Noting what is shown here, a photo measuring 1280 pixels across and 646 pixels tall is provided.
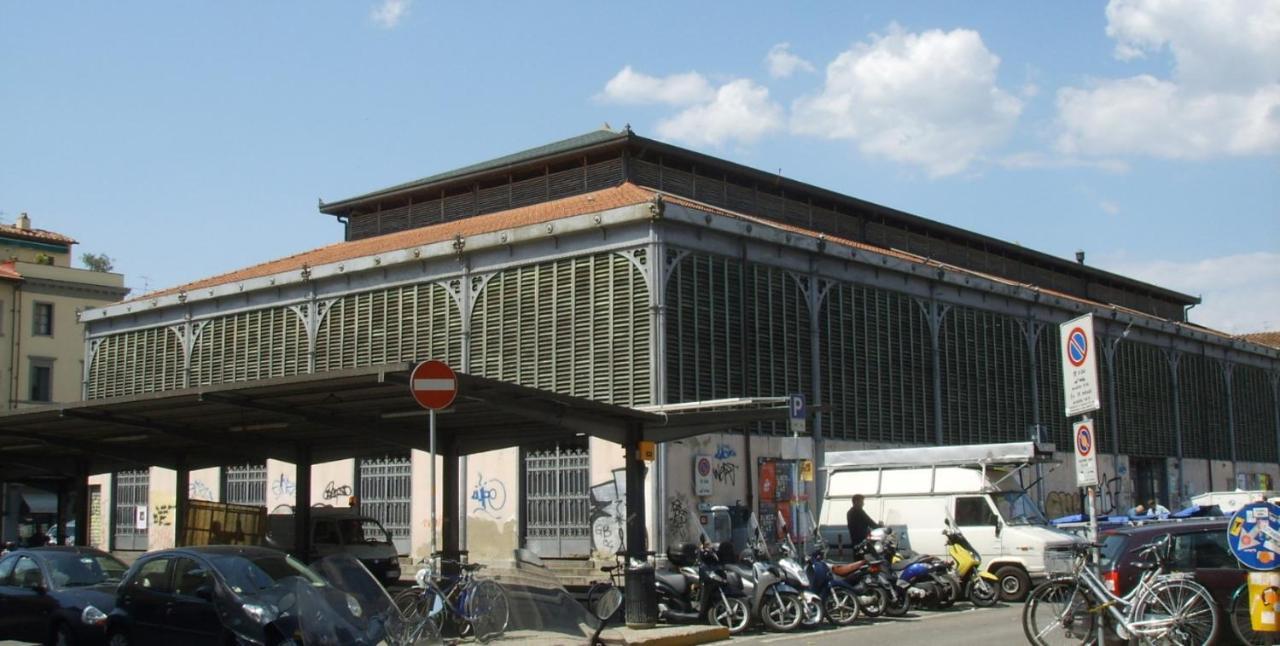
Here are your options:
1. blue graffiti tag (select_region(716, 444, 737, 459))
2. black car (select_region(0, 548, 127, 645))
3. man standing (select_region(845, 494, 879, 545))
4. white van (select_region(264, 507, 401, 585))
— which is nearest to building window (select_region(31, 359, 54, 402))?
white van (select_region(264, 507, 401, 585))

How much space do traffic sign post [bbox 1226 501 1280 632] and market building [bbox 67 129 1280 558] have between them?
28.3 feet

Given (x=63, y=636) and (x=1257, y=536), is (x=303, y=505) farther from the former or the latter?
(x=1257, y=536)

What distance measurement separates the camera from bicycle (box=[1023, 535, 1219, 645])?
13125mm

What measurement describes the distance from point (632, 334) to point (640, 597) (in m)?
11.3

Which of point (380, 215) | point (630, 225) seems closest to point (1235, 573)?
point (630, 225)

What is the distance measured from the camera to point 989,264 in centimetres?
A: 4584

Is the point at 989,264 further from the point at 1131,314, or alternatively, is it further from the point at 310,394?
the point at 310,394

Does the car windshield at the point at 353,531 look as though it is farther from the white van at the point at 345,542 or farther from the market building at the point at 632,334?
the market building at the point at 632,334

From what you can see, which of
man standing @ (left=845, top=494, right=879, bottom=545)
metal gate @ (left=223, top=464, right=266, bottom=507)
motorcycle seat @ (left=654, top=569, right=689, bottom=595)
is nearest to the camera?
motorcycle seat @ (left=654, top=569, right=689, bottom=595)

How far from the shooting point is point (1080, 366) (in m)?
13.4

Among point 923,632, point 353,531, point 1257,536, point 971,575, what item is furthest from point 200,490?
point 1257,536

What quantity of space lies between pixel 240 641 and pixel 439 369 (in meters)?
3.61

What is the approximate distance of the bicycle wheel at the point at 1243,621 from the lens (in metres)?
13.3

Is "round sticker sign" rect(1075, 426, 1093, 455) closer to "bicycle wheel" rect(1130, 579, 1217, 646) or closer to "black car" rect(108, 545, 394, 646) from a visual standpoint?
"bicycle wheel" rect(1130, 579, 1217, 646)
